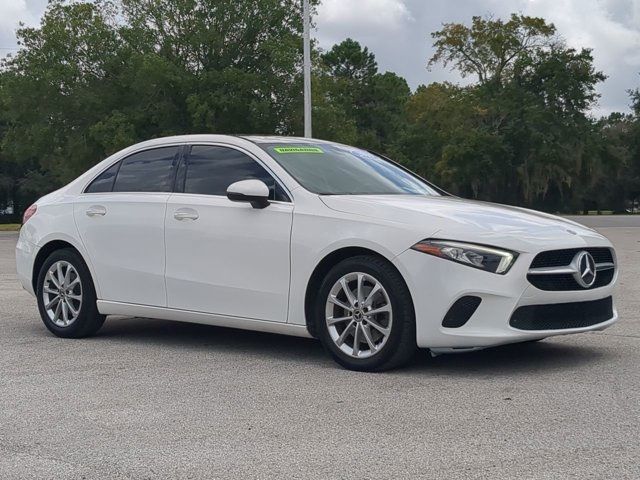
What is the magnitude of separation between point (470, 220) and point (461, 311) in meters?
0.61

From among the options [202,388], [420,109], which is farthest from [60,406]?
[420,109]

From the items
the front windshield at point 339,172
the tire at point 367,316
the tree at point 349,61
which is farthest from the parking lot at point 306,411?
the tree at point 349,61

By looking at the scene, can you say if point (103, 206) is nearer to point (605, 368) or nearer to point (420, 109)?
point (605, 368)

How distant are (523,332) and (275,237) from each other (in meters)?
1.83

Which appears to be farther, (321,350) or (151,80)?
(151,80)

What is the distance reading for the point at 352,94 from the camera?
82500mm

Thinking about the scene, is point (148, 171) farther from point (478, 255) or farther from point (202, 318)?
point (478, 255)

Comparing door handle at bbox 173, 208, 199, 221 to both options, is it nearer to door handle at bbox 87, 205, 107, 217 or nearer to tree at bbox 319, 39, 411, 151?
door handle at bbox 87, 205, 107, 217

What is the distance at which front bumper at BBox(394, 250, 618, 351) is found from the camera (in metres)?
5.91

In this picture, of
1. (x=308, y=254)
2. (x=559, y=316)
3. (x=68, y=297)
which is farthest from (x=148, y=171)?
(x=559, y=316)

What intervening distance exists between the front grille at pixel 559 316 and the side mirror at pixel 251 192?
1.95 metres

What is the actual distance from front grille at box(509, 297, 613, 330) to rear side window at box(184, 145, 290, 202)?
2026 mm

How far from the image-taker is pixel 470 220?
20.2ft

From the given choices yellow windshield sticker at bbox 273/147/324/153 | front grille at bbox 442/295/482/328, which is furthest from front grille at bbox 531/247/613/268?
yellow windshield sticker at bbox 273/147/324/153
